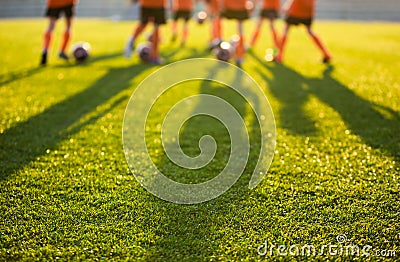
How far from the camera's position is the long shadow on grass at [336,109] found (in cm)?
412

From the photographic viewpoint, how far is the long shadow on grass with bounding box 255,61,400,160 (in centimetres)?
412

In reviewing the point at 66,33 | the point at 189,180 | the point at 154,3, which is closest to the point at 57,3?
the point at 66,33

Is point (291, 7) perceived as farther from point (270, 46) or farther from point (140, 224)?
point (140, 224)

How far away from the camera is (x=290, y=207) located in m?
2.71

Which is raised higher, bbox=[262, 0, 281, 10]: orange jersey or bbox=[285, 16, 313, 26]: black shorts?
bbox=[262, 0, 281, 10]: orange jersey

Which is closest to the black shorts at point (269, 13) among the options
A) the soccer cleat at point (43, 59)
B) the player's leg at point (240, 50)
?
the player's leg at point (240, 50)

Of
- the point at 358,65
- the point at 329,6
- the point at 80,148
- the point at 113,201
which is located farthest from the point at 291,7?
the point at 329,6

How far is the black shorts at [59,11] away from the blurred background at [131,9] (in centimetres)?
2268

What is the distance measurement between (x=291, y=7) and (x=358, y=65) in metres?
1.90

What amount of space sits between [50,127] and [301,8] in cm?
512

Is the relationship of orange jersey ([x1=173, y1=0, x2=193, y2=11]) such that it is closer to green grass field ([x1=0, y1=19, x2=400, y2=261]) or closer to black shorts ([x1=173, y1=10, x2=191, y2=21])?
black shorts ([x1=173, y1=10, x2=191, y2=21])

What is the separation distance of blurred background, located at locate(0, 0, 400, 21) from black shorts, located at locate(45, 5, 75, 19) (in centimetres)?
2268

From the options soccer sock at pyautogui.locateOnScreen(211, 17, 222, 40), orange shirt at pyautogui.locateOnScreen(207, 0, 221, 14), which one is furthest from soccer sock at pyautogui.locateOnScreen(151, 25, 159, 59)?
orange shirt at pyautogui.locateOnScreen(207, 0, 221, 14)

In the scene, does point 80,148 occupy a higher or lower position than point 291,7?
lower
